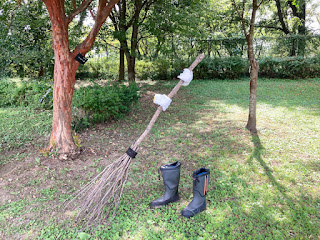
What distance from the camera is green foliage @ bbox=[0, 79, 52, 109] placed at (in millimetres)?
7007

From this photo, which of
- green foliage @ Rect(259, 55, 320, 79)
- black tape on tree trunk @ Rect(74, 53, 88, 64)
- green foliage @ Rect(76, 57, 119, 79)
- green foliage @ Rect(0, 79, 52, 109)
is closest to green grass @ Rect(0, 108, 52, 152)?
green foliage @ Rect(0, 79, 52, 109)

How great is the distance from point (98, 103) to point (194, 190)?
3.23 m

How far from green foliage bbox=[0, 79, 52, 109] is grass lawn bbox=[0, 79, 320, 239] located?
54 centimetres

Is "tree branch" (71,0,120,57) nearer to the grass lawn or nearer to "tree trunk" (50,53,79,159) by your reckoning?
"tree trunk" (50,53,79,159)

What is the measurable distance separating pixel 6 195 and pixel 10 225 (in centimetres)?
63

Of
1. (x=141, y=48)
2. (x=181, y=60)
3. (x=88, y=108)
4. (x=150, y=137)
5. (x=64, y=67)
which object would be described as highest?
(x=141, y=48)

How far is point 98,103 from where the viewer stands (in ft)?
17.1

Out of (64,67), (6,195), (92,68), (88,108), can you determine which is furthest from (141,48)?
(6,195)

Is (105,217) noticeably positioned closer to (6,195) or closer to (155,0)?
(6,195)

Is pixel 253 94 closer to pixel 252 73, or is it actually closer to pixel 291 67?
pixel 252 73

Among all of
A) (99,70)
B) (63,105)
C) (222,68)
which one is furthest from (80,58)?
(99,70)

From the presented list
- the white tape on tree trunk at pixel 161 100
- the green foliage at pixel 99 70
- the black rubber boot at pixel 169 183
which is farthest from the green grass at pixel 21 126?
the green foliage at pixel 99 70

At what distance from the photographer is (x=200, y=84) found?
36.9ft

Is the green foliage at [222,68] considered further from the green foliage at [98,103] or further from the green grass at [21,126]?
the green grass at [21,126]
